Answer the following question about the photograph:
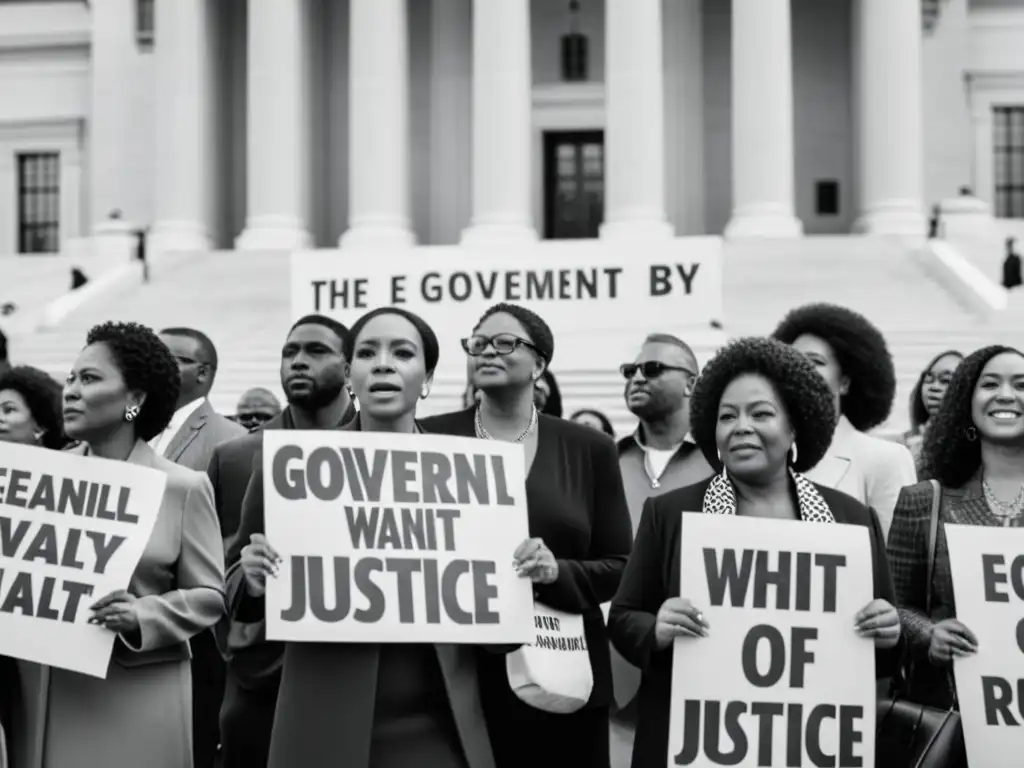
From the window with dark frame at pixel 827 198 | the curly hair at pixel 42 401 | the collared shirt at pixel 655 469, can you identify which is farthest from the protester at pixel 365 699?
the window with dark frame at pixel 827 198

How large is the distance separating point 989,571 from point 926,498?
0.40 m

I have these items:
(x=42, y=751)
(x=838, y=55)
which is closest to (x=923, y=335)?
(x=838, y=55)

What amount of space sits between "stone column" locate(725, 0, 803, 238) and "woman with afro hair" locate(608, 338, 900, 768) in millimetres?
26820

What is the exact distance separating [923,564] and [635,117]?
26.8 meters

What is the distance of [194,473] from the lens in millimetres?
5508

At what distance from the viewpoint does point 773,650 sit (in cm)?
518

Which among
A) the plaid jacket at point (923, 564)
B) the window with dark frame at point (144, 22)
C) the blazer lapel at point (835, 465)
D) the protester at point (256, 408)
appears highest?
the window with dark frame at point (144, 22)

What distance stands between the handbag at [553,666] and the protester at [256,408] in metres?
4.73

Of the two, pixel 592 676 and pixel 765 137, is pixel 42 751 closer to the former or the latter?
pixel 592 676

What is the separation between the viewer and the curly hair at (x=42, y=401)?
7.05 m

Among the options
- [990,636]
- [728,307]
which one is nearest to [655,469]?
[990,636]

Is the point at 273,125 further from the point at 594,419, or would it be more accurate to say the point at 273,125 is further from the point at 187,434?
the point at 187,434

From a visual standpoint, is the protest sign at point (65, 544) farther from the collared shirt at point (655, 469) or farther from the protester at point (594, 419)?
the protester at point (594, 419)

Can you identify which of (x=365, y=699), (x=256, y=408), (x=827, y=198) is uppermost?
(x=827, y=198)
